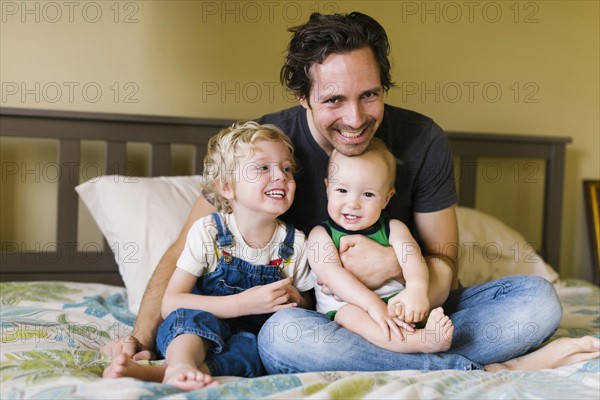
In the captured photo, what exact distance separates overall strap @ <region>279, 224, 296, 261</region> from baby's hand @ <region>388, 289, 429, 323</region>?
0.25 metres

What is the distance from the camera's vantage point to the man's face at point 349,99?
1364 mm

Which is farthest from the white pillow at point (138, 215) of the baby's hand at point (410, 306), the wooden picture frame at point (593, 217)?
the wooden picture frame at point (593, 217)

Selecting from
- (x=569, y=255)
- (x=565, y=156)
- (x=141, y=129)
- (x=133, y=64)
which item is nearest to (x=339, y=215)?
(x=141, y=129)

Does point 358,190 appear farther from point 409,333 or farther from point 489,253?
point 489,253

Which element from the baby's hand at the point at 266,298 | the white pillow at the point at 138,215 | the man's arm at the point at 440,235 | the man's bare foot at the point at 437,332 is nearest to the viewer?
the man's bare foot at the point at 437,332

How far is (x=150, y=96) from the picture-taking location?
7.23 ft

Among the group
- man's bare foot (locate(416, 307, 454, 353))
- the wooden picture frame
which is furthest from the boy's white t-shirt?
the wooden picture frame

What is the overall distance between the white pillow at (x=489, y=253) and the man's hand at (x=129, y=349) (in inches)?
44.8

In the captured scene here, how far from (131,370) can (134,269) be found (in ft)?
Answer: 2.50

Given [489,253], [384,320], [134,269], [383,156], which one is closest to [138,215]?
[134,269]

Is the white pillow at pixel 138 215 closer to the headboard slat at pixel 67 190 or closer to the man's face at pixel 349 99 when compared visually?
the headboard slat at pixel 67 190

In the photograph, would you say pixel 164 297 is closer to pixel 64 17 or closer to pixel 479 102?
pixel 64 17

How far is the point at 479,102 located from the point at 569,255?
28.5 inches

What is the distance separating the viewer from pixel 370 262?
1.35 meters
